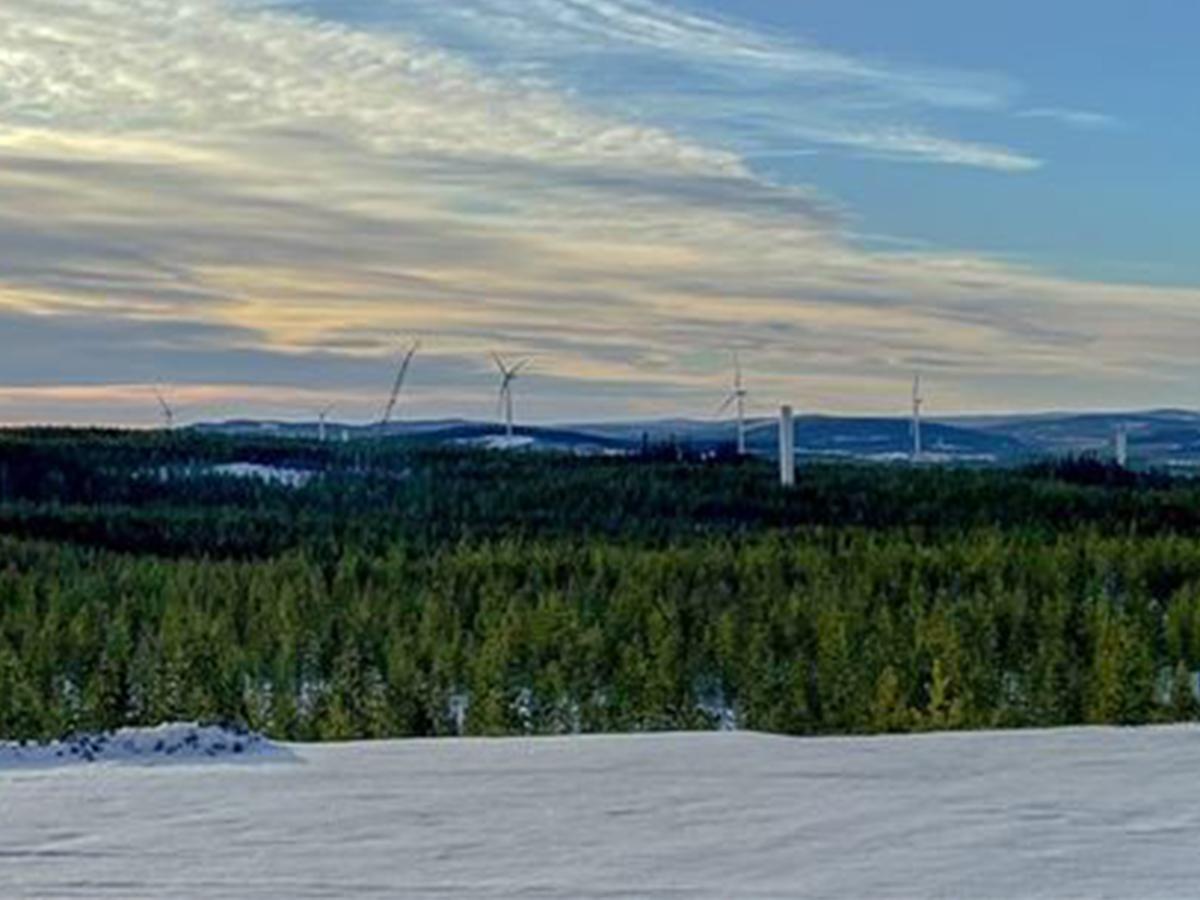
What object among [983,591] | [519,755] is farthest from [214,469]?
[519,755]

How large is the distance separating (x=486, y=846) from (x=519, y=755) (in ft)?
5.20

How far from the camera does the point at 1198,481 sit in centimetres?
3731

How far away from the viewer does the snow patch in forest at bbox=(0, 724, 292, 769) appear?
7602mm

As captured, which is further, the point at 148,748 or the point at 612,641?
the point at 612,641

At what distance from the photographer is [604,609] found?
623 inches

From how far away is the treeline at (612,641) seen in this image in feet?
36.4

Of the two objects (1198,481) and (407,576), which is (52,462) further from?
(1198,481)

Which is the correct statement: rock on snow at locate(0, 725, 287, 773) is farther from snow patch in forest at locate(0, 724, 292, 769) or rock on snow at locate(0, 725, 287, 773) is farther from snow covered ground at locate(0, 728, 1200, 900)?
snow covered ground at locate(0, 728, 1200, 900)

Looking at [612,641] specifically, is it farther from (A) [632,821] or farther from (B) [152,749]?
(A) [632,821]

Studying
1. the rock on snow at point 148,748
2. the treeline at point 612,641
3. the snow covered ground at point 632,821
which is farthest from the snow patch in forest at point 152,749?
the treeline at point 612,641

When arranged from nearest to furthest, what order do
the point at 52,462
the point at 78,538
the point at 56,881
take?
the point at 56,881, the point at 78,538, the point at 52,462

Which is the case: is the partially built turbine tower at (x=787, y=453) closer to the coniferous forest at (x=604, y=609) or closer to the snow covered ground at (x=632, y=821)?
the coniferous forest at (x=604, y=609)

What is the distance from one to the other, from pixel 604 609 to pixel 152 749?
8327 mm

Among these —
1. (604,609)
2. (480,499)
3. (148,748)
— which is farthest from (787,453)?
(148,748)
